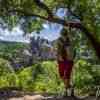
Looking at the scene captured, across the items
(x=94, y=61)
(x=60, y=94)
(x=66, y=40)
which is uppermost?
(x=66, y=40)

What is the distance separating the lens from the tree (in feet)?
27.4

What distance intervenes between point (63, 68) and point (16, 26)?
2478 millimetres

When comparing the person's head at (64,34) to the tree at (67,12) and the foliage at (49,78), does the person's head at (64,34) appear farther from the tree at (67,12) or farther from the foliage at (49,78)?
the foliage at (49,78)

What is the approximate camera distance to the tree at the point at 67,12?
8352mm

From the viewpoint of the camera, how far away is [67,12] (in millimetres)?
8695

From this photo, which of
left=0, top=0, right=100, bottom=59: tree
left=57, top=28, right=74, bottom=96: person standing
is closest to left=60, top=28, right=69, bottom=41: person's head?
left=57, top=28, right=74, bottom=96: person standing

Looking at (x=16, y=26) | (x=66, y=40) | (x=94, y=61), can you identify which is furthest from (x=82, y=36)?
(x=16, y=26)

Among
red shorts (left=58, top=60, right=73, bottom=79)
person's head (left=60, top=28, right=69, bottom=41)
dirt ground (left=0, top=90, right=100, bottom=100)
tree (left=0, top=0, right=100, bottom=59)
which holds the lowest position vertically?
dirt ground (left=0, top=90, right=100, bottom=100)

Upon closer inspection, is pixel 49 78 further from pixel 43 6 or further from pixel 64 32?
pixel 43 6

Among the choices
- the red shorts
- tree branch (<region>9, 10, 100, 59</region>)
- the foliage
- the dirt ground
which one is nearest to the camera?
the dirt ground

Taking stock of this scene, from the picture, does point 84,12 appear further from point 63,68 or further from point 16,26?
point 16,26

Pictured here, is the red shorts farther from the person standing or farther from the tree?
the tree

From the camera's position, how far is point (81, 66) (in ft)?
32.4

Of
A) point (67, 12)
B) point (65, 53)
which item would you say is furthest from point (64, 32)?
point (67, 12)
